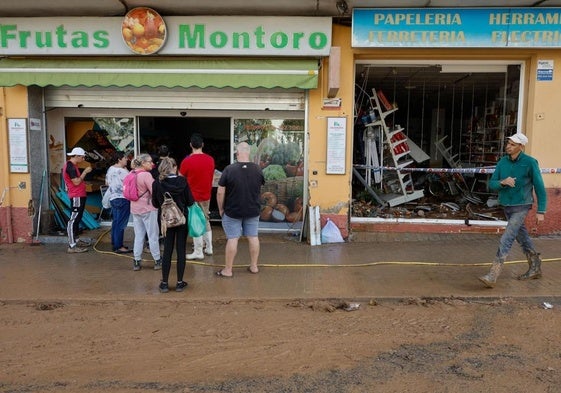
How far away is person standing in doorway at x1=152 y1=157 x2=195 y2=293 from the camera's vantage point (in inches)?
218

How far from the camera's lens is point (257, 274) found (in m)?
6.29

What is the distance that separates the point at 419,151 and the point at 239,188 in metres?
6.54

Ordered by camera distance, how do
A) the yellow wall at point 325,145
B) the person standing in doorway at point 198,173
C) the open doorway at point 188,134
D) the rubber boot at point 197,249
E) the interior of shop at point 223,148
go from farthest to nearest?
the open doorway at point 188,134 < the interior of shop at point 223,148 < the yellow wall at point 325,145 < the rubber boot at point 197,249 < the person standing in doorway at point 198,173

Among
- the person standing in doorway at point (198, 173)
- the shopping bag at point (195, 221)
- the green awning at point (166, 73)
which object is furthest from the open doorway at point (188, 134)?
the shopping bag at point (195, 221)

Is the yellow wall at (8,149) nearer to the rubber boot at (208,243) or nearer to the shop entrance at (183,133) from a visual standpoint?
the shop entrance at (183,133)

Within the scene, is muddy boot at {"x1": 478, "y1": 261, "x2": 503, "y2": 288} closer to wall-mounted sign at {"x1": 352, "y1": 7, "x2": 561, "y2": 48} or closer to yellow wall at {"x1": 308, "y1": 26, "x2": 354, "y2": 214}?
yellow wall at {"x1": 308, "y1": 26, "x2": 354, "y2": 214}

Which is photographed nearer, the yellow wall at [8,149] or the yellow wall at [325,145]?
the yellow wall at [325,145]

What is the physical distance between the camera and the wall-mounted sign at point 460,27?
7.50 m

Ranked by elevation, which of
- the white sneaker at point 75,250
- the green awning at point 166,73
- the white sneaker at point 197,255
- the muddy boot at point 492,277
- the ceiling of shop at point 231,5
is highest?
the ceiling of shop at point 231,5

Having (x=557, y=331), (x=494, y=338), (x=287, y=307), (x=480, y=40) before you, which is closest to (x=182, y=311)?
(x=287, y=307)

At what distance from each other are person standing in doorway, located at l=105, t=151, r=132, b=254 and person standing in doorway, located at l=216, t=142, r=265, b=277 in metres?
2.27

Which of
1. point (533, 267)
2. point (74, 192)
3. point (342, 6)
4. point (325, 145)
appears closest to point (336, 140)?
point (325, 145)

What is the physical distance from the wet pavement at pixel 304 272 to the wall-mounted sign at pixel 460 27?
10.6ft

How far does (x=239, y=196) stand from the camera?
233 inches
